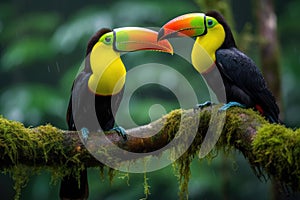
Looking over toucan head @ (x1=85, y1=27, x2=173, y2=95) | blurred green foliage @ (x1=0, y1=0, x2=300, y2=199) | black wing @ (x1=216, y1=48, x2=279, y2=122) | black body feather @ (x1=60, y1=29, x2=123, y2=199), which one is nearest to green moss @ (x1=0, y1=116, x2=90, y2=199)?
black body feather @ (x1=60, y1=29, x2=123, y2=199)

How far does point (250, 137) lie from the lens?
309 cm

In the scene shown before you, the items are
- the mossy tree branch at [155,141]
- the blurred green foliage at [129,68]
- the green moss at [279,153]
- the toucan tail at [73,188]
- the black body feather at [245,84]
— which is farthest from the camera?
the blurred green foliage at [129,68]

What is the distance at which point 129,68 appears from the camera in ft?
30.3

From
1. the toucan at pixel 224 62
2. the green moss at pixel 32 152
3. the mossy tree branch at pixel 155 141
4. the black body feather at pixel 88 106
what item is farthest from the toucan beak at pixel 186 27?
the green moss at pixel 32 152

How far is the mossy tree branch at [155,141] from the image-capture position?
2.91 metres

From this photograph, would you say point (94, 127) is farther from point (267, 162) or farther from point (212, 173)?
point (212, 173)

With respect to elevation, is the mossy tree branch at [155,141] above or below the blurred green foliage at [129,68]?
below

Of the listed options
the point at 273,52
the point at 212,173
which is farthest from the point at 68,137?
the point at 212,173

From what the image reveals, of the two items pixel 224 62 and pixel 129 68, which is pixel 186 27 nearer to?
pixel 224 62

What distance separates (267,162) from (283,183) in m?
0.14

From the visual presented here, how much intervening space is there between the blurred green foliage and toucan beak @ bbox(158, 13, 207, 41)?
3.45 meters

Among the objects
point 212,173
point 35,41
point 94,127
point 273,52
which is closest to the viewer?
point 94,127

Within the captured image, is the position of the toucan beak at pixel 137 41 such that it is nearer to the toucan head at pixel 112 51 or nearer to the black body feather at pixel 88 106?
the toucan head at pixel 112 51

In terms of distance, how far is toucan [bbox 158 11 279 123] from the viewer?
12.9 feet
